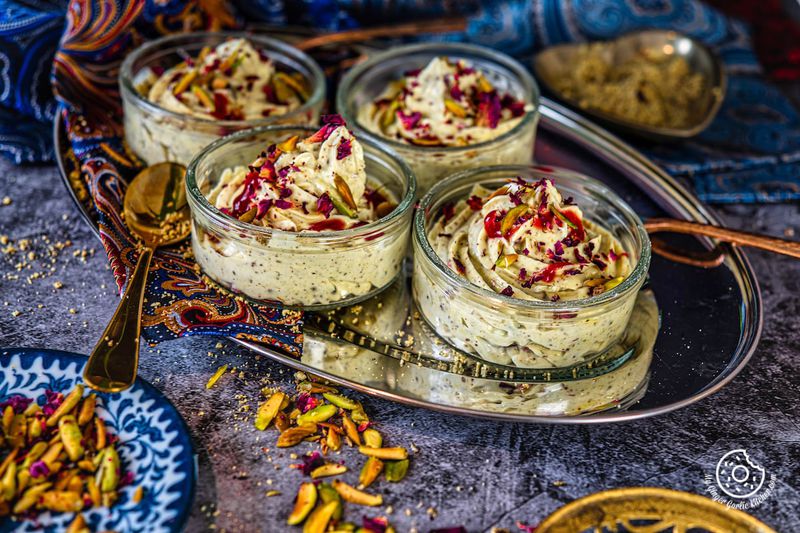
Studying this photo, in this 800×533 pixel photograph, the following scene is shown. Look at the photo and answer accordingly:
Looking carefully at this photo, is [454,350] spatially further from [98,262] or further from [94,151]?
[94,151]

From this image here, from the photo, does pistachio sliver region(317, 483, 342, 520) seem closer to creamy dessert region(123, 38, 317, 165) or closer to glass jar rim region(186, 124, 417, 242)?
glass jar rim region(186, 124, 417, 242)

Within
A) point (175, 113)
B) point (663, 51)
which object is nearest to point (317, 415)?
point (175, 113)

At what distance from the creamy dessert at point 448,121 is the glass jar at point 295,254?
30 centimetres

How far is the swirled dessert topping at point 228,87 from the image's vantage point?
345 centimetres

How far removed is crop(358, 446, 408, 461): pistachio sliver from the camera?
247cm

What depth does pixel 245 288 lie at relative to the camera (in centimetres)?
285

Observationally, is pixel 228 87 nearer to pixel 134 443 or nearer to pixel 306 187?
pixel 306 187

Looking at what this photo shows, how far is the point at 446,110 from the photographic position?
3.50m

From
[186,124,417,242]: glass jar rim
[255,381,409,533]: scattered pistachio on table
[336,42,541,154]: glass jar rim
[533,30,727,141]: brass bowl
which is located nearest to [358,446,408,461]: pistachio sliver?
[255,381,409,533]: scattered pistachio on table

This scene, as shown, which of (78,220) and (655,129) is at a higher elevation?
(655,129)

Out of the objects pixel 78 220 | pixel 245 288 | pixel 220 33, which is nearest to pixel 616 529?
pixel 245 288

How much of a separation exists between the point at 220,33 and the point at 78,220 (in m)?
1.16

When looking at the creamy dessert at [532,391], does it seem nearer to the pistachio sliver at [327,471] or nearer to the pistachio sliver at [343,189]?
the pistachio sliver at [327,471]
